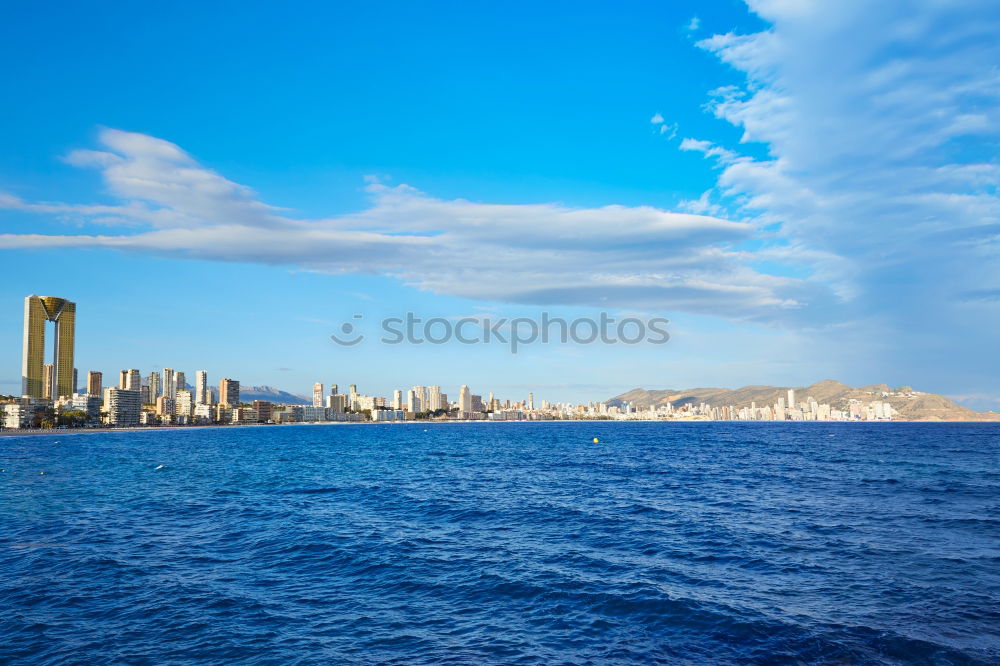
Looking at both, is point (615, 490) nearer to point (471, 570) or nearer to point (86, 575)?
point (471, 570)

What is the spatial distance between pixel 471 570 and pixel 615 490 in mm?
31459

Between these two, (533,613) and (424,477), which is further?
(424,477)

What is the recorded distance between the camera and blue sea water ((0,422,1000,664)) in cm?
1994

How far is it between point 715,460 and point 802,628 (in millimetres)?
78379

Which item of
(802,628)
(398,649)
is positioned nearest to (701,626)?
(802,628)

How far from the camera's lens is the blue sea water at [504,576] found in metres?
19.9

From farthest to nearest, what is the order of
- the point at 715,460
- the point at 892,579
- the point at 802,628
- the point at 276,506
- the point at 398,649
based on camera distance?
the point at 715,460
the point at 276,506
the point at 892,579
the point at 802,628
the point at 398,649

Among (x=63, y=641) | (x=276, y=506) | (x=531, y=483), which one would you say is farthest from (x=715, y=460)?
(x=63, y=641)

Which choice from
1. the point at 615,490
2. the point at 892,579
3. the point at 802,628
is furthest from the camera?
the point at 615,490

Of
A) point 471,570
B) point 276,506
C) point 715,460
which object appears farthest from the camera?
point 715,460

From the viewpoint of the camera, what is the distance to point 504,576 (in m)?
28.1

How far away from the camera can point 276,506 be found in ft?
163

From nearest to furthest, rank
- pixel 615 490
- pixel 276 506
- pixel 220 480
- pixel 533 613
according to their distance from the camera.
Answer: pixel 533 613, pixel 276 506, pixel 615 490, pixel 220 480

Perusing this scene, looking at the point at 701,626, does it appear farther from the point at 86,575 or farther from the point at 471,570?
the point at 86,575
